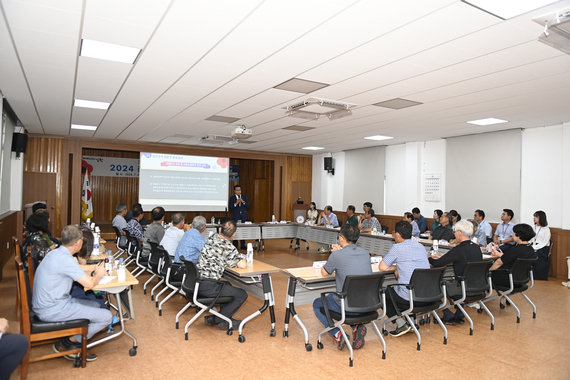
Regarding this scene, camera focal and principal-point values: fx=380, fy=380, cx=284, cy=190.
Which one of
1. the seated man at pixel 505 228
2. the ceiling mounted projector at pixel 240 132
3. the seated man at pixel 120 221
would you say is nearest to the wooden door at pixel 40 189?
the seated man at pixel 120 221

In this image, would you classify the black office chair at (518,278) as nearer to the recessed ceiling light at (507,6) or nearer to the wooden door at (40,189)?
the recessed ceiling light at (507,6)

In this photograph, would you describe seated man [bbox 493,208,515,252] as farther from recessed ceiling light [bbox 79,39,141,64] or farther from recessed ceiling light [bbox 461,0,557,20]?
recessed ceiling light [bbox 79,39,141,64]

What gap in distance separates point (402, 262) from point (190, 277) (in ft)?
7.35

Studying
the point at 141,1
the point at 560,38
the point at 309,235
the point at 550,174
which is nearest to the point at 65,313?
the point at 141,1

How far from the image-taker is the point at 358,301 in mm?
3430

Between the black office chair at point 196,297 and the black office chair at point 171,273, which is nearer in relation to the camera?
the black office chair at point 196,297

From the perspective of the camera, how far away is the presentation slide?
36.8 ft

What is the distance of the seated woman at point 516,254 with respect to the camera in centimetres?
481

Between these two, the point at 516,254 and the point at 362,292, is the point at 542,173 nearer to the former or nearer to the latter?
the point at 516,254

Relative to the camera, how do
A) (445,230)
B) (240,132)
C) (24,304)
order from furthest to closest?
(240,132), (445,230), (24,304)

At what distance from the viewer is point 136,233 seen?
661 cm

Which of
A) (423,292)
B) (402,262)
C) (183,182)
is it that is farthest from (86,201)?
(423,292)

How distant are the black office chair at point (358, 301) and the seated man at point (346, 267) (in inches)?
5.6

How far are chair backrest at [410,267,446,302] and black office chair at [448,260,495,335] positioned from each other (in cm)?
45
